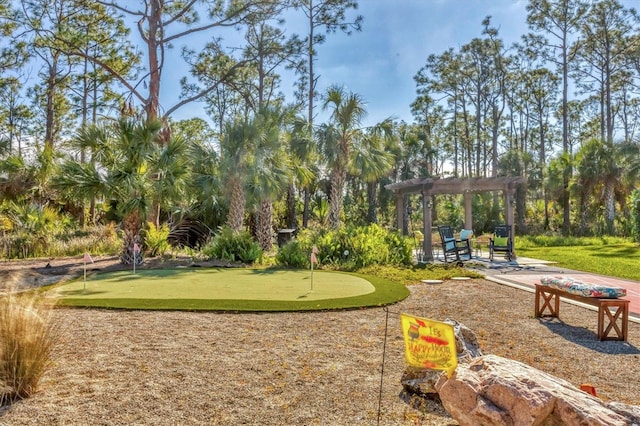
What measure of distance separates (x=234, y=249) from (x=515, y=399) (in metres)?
10.8

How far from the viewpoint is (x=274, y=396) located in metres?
3.41

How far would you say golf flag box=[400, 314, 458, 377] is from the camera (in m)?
2.54

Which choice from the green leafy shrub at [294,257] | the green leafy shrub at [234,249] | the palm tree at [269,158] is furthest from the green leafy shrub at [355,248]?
the palm tree at [269,158]

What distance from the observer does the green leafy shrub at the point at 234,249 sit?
40.1 ft

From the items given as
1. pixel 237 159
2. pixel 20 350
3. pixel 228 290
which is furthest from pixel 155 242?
pixel 20 350

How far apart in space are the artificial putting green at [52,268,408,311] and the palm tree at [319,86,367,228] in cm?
602

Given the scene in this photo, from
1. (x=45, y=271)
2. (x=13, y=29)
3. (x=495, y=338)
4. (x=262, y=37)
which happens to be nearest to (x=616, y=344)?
(x=495, y=338)

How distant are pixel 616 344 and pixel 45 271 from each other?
10977 millimetres

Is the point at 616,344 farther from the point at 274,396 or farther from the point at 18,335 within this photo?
the point at 18,335

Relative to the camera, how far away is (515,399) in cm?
213

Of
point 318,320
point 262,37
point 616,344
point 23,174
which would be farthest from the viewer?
point 262,37

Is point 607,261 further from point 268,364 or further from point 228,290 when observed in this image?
point 268,364

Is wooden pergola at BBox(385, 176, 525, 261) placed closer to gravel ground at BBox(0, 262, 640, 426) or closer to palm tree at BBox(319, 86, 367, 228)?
palm tree at BBox(319, 86, 367, 228)

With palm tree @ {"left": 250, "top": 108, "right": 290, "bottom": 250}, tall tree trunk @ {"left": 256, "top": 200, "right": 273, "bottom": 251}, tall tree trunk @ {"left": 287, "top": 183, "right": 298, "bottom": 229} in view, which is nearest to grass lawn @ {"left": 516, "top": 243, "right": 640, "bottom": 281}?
palm tree @ {"left": 250, "top": 108, "right": 290, "bottom": 250}
